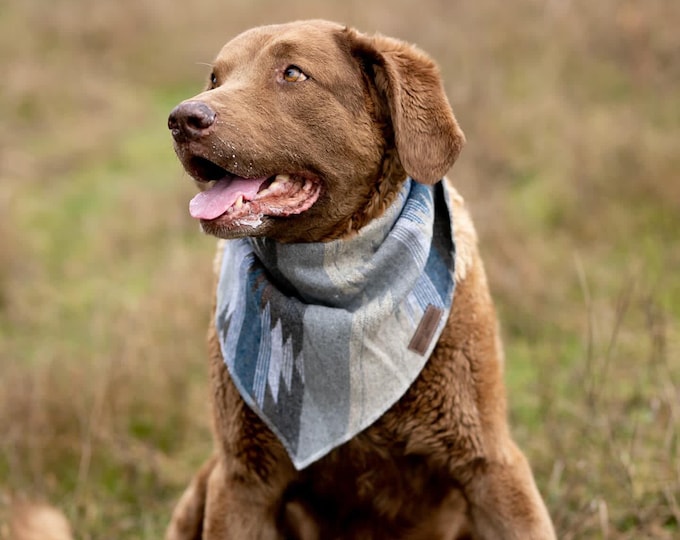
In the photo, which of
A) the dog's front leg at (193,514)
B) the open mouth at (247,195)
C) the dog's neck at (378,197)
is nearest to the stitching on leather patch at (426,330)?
the dog's neck at (378,197)

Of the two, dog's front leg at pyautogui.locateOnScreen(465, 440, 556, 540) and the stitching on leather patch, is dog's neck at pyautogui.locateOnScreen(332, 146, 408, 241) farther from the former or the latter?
dog's front leg at pyautogui.locateOnScreen(465, 440, 556, 540)

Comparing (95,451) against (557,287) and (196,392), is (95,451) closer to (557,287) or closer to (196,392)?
(196,392)

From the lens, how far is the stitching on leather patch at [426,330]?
291 centimetres

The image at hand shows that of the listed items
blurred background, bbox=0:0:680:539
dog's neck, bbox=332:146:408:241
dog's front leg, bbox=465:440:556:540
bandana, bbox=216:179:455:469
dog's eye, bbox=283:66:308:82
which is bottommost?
blurred background, bbox=0:0:680:539

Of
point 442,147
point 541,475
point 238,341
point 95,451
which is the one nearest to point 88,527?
point 95,451

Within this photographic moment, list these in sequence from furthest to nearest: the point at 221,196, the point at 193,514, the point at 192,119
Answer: the point at 193,514, the point at 221,196, the point at 192,119

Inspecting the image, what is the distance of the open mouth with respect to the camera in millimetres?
2676

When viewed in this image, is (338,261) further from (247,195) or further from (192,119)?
(192,119)

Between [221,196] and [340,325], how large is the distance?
1.69ft

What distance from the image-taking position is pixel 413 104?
2826mm

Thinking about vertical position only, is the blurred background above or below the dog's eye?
below

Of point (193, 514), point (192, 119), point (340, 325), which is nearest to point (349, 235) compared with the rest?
point (340, 325)

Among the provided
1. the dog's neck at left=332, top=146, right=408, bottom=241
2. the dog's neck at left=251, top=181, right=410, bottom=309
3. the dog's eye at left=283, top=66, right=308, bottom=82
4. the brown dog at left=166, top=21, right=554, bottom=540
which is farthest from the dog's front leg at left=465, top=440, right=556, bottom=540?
the dog's eye at left=283, top=66, right=308, bottom=82

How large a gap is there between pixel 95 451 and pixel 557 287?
9.07 feet
